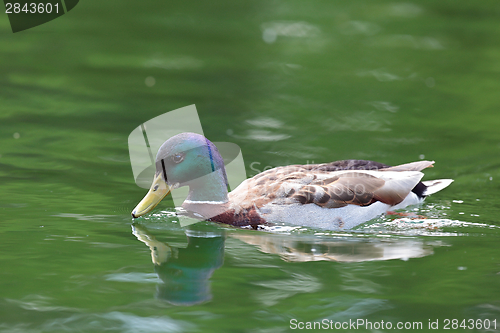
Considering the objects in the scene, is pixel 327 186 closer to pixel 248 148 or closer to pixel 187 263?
pixel 187 263

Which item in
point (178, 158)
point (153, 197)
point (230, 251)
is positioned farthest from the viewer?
point (178, 158)

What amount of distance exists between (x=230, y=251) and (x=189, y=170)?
152cm

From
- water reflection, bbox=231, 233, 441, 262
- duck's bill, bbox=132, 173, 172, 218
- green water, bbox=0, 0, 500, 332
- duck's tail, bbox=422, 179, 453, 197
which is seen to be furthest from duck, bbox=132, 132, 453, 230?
duck's tail, bbox=422, 179, 453, 197

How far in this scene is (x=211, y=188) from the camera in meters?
8.03

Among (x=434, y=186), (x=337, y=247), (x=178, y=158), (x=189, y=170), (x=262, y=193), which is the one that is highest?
(x=178, y=158)

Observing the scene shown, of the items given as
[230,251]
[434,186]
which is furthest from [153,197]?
[434,186]

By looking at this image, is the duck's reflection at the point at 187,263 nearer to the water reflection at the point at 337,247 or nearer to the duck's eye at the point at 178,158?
the water reflection at the point at 337,247

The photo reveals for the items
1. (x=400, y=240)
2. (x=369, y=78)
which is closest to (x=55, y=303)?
(x=400, y=240)

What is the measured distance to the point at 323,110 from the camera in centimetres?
1234

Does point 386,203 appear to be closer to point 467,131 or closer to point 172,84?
point 467,131

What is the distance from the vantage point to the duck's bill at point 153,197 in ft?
24.3

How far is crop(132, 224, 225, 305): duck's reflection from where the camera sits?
5516 mm

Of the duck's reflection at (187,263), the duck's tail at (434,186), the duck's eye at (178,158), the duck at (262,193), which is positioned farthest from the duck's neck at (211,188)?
the duck's tail at (434,186)

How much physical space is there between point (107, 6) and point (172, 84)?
4560 millimetres
